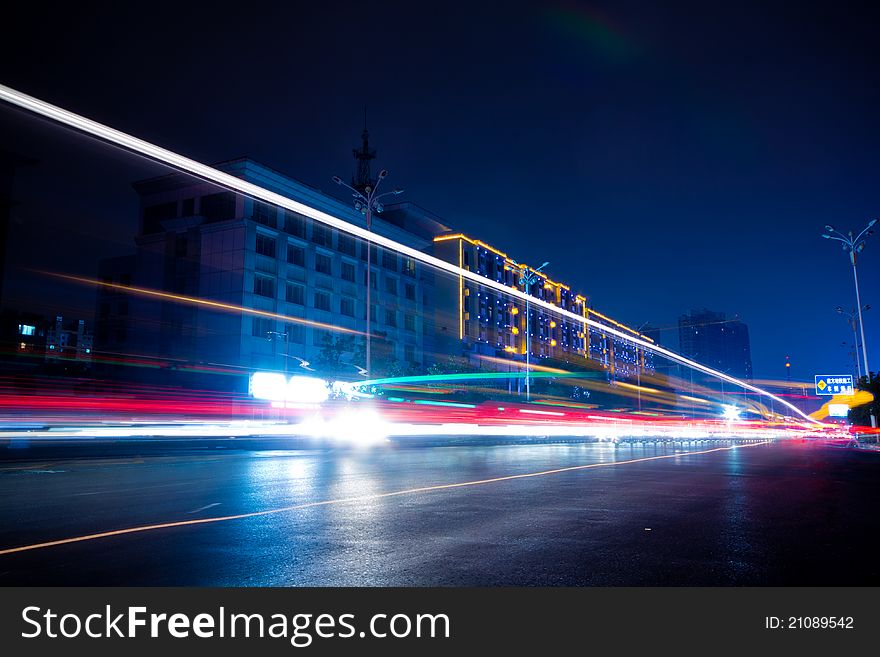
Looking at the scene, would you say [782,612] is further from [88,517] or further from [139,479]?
[139,479]

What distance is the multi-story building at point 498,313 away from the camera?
9031 centimetres

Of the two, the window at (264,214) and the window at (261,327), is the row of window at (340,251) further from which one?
the window at (261,327)

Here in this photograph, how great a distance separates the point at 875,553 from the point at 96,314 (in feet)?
240

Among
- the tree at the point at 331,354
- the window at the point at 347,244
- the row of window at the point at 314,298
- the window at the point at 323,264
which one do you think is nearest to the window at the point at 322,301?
the row of window at the point at 314,298

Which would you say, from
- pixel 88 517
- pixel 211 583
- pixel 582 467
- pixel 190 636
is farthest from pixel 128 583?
pixel 582 467

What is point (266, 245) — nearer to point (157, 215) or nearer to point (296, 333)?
point (296, 333)

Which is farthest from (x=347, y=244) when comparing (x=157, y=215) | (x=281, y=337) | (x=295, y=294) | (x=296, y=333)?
(x=157, y=215)

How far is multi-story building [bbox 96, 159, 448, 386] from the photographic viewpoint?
59.2 m

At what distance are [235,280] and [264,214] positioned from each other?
7468 millimetres

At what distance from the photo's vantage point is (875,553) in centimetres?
637

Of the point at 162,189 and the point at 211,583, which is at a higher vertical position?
the point at 162,189

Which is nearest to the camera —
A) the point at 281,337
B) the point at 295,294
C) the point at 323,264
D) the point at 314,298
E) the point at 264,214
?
the point at 281,337

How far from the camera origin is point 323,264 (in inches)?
2702

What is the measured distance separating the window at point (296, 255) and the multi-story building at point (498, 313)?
21.6 m
